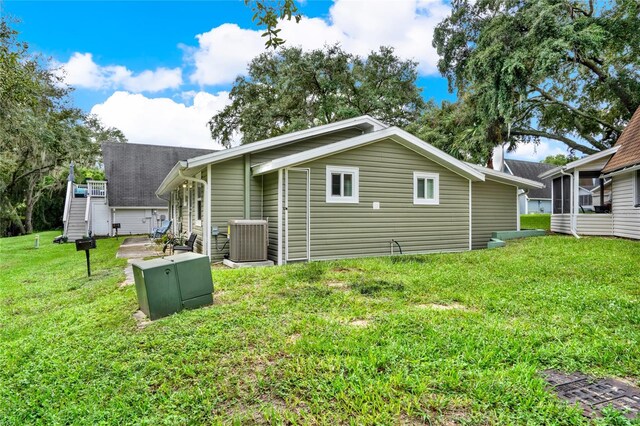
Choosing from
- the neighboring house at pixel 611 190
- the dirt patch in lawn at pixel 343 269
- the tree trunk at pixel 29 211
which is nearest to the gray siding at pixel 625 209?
the neighboring house at pixel 611 190

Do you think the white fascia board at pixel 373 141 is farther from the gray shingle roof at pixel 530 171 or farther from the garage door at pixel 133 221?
the gray shingle roof at pixel 530 171

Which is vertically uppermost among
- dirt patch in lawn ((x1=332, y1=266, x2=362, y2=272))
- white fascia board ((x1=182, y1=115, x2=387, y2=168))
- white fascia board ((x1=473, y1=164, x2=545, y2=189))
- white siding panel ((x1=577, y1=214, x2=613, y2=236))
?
white fascia board ((x1=182, y1=115, x2=387, y2=168))

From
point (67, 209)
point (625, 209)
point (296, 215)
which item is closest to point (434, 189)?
point (296, 215)

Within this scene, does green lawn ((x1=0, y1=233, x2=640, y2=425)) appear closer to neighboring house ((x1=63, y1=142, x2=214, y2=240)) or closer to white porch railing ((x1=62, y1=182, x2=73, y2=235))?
white porch railing ((x1=62, y1=182, x2=73, y2=235))

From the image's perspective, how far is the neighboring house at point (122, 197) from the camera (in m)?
20.8

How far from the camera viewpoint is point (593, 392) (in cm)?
259

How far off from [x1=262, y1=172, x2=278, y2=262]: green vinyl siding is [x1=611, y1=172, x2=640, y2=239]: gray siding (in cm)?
1090

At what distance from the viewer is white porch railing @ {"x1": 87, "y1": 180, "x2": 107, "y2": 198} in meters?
21.3

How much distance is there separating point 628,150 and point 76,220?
25425 millimetres

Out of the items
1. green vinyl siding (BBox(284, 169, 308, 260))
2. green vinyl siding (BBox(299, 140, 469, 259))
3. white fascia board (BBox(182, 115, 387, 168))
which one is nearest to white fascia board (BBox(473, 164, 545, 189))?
green vinyl siding (BBox(299, 140, 469, 259))

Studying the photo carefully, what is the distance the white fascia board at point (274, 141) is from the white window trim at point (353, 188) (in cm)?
157

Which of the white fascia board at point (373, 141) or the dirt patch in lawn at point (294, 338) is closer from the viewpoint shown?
the dirt patch in lawn at point (294, 338)

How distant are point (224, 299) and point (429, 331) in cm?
294

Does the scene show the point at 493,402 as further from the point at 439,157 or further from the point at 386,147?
the point at 439,157
